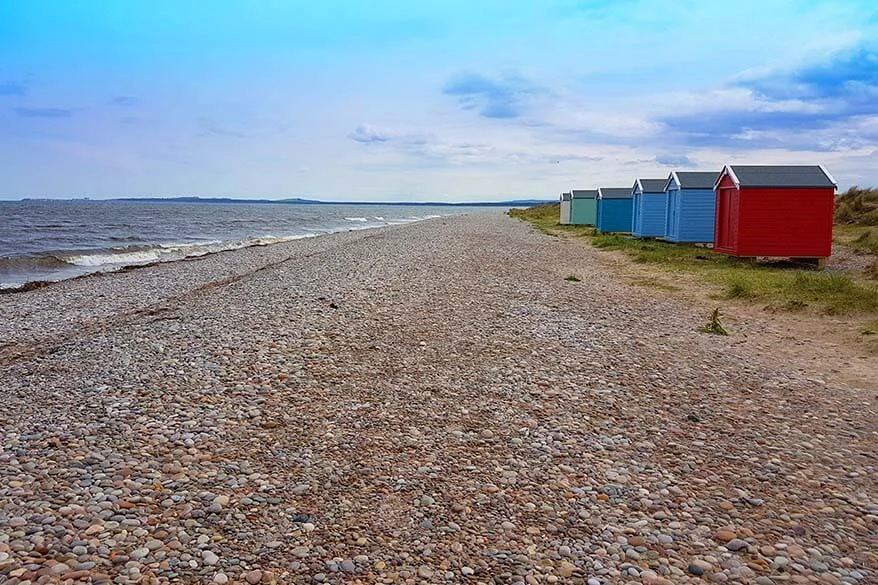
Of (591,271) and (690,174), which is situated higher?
(690,174)

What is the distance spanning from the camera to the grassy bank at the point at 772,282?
14914mm

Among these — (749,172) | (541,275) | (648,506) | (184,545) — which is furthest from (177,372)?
(749,172)

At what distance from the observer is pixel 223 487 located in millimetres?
5574

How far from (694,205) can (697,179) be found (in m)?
1.22

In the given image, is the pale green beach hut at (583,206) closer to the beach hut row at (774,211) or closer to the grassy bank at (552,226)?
the grassy bank at (552,226)

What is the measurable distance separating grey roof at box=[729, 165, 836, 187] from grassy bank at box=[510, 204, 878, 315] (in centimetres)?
282

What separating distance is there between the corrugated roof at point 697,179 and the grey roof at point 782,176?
5.18m

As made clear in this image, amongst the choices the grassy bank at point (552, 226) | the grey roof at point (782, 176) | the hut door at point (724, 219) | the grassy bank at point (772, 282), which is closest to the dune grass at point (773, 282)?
the grassy bank at point (772, 282)

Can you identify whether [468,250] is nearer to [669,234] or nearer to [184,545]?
[669,234]

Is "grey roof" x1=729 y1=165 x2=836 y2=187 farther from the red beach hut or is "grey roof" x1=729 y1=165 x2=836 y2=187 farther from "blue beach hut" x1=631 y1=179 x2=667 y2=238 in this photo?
"blue beach hut" x1=631 y1=179 x2=667 y2=238

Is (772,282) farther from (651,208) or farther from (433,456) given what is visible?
(651,208)

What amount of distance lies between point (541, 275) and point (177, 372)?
14.5 metres

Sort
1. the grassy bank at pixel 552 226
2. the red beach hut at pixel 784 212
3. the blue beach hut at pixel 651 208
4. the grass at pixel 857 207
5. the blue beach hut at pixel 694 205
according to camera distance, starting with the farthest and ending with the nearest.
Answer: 1. the grassy bank at pixel 552 226
2. the grass at pixel 857 207
3. the blue beach hut at pixel 651 208
4. the blue beach hut at pixel 694 205
5. the red beach hut at pixel 784 212

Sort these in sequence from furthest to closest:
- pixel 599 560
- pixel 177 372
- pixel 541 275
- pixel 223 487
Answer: pixel 541 275
pixel 177 372
pixel 223 487
pixel 599 560
